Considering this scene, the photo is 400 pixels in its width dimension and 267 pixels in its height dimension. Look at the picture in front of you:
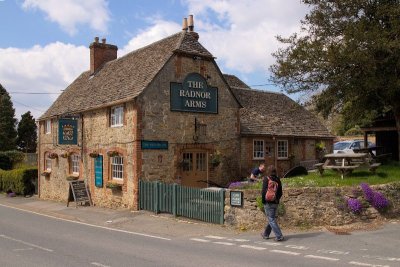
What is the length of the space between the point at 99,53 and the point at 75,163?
759 centimetres

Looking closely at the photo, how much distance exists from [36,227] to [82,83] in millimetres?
14435

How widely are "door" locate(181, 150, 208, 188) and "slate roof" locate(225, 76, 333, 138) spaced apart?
313 cm

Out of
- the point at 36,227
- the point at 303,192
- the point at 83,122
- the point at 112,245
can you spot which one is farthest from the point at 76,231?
the point at 83,122

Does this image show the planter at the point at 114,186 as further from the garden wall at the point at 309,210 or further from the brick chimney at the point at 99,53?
the brick chimney at the point at 99,53

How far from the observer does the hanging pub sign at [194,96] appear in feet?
67.8

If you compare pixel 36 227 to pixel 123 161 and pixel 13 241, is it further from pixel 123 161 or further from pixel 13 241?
pixel 123 161

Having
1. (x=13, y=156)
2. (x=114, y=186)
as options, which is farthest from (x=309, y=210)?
(x=13, y=156)

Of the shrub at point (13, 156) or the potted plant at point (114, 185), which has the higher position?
the shrub at point (13, 156)

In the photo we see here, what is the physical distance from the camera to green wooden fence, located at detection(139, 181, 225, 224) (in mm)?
15292

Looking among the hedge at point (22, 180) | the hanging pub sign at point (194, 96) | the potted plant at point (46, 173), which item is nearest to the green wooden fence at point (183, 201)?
the hanging pub sign at point (194, 96)

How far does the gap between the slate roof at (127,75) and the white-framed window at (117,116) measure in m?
0.44

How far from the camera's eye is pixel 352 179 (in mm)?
16391

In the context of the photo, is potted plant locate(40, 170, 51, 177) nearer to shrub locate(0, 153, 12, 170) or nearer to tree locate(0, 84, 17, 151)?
shrub locate(0, 153, 12, 170)

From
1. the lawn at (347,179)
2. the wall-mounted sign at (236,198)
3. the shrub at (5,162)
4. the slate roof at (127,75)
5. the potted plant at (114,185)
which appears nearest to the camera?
the wall-mounted sign at (236,198)
